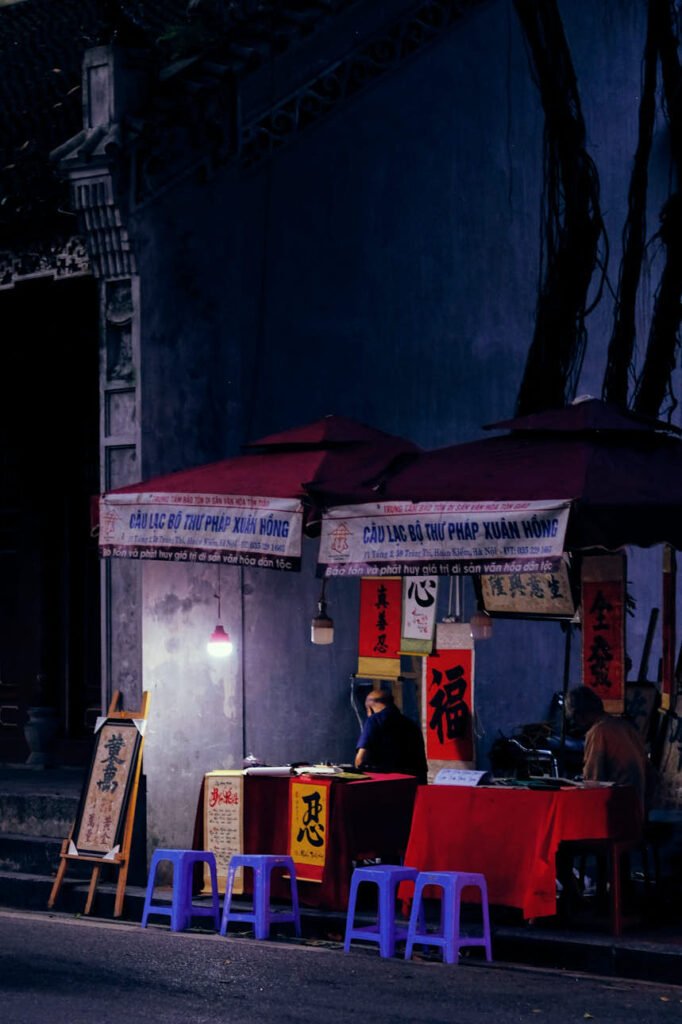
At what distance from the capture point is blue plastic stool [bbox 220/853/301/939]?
12375mm

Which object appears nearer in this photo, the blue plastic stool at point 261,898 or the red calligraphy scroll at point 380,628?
the blue plastic stool at point 261,898

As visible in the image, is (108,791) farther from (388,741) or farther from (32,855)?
(388,741)

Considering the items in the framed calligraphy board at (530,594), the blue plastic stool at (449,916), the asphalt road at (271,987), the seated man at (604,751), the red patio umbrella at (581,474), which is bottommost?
the asphalt road at (271,987)

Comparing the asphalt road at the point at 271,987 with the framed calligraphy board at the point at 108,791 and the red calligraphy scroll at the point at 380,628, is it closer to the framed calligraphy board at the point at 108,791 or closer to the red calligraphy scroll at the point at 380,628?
the framed calligraphy board at the point at 108,791

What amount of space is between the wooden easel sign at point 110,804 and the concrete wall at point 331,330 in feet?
3.51

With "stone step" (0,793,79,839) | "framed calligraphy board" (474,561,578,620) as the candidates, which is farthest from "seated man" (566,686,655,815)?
"stone step" (0,793,79,839)

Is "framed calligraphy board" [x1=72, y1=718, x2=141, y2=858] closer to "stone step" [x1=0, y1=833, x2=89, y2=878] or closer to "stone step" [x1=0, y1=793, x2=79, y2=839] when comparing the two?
"stone step" [x1=0, y1=833, x2=89, y2=878]

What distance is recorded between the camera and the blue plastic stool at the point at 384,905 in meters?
11.7

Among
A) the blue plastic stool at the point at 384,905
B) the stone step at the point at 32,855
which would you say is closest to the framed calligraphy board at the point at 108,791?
the stone step at the point at 32,855

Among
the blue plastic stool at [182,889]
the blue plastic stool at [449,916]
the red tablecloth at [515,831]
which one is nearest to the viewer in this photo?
the blue plastic stool at [449,916]

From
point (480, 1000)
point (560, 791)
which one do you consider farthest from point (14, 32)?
point (480, 1000)

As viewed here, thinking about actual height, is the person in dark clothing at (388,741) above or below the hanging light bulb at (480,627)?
below

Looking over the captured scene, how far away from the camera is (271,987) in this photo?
1048 centimetres

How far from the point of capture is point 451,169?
16000 mm
